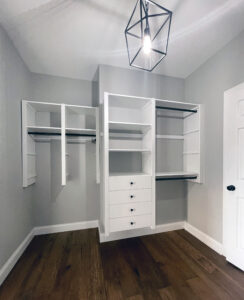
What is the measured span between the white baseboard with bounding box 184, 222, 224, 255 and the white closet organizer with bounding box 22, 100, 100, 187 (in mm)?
1782

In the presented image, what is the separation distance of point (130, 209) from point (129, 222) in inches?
6.7

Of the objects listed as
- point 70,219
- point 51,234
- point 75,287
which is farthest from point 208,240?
point 51,234

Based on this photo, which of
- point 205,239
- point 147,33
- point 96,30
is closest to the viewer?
point 147,33

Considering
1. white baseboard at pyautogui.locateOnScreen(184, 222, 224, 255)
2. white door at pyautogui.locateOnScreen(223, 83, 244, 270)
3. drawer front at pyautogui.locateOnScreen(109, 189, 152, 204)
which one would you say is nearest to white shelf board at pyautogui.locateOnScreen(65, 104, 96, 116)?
drawer front at pyautogui.locateOnScreen(109, 189, 152, 204)

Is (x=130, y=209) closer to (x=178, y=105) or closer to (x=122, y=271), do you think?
(x=122, y=271)

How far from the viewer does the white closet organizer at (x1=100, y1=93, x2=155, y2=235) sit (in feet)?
6.09

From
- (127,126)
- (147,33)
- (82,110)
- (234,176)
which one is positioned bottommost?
(234,176)

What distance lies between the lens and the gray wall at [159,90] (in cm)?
228

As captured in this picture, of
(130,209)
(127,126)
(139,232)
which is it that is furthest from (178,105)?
(139,232)

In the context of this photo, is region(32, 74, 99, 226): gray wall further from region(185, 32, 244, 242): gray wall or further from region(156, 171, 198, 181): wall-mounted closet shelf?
region(185, 32, 244, 242): gray wall

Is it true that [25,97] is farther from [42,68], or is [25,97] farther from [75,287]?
[75,287]

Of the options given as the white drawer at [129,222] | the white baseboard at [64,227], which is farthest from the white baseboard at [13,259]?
the white drawer at [129,222]

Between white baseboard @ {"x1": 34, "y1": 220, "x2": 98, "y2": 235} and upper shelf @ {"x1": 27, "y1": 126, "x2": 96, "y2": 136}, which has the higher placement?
upper shelf @ {"x1": 27, "y1": 126, "x2": 96, "y2": 136}

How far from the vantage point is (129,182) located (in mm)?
1914
